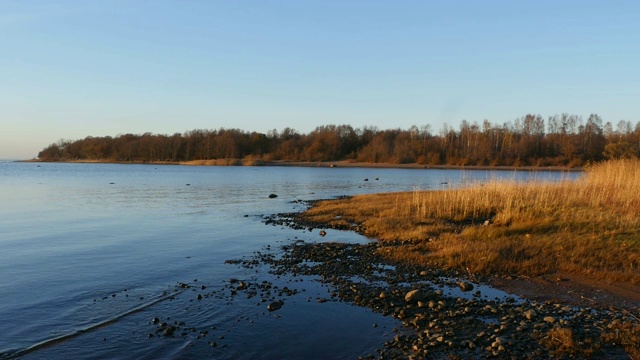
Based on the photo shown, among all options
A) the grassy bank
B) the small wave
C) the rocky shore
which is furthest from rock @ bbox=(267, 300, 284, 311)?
the grassy bank

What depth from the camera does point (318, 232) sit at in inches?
833

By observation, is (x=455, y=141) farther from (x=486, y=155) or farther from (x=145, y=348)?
(x=145, y=348)

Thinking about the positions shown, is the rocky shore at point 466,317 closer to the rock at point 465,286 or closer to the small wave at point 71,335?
the rock at point 465,286

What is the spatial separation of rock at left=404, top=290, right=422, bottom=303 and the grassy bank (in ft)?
10.3

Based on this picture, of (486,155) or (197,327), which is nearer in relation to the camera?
(197,327)

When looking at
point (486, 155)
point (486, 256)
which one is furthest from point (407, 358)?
point (486, 155)

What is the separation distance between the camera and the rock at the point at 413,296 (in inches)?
408

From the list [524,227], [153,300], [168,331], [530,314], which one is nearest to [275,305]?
[168,331]

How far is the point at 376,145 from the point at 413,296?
135m

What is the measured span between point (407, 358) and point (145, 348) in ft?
15.7

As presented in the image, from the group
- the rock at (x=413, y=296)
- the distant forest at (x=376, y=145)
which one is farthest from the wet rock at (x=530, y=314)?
the distant forest at (x=376, y=145)

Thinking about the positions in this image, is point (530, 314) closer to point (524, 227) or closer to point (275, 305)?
point (275, 305)

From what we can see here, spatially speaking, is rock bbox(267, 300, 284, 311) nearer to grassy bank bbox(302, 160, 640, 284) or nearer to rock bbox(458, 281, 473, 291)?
rock bbox(458, 281, 473, 291)

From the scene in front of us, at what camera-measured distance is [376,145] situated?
143375 mm
